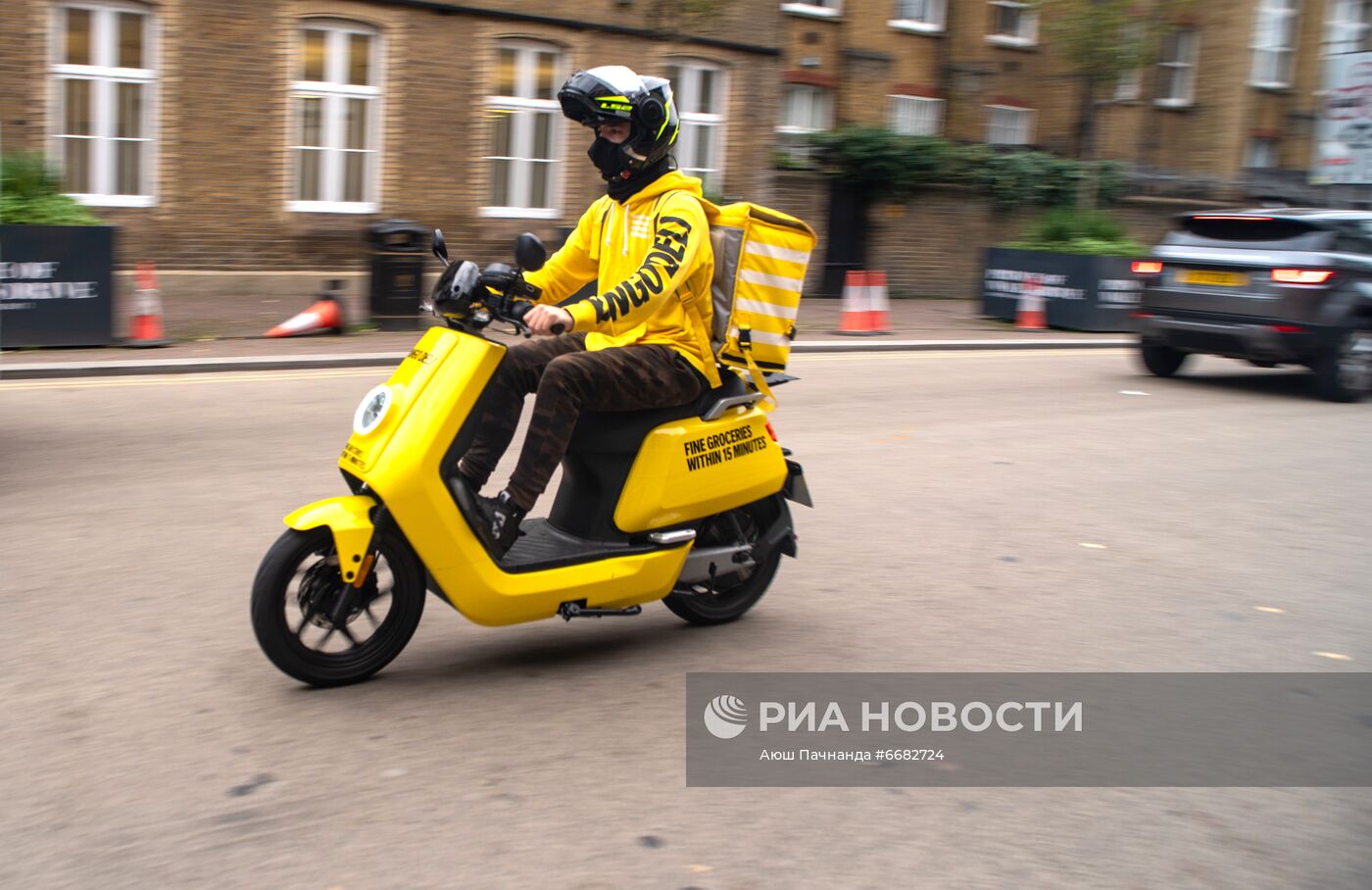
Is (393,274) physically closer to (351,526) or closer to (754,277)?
(754,277)

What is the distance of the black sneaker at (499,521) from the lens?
4.41 metres

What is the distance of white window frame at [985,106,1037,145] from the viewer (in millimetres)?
30125

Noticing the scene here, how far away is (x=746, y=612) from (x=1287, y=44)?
34.9 m

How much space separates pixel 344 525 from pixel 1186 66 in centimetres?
3380

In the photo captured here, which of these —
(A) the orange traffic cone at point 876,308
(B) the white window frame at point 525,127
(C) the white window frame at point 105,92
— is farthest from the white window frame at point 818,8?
(C) the white window frame at point 105,92

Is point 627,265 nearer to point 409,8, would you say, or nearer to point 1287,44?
point 409,8

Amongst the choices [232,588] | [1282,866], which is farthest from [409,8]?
[1282,866]

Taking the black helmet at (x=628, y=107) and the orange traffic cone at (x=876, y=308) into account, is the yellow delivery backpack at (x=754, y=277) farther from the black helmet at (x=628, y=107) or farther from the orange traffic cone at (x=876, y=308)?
the orange traffic cone at (x=876, y=308)

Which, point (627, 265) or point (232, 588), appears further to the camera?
point (232, 588)

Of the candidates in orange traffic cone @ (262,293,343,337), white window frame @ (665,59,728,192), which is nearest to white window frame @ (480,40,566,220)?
white window frame @ (665,59,728,192)

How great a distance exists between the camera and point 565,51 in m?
20.3

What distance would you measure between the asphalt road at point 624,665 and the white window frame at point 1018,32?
21881mm

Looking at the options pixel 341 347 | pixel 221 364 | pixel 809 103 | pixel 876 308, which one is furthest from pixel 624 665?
pixel 809 103

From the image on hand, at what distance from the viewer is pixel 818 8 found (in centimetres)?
2645
